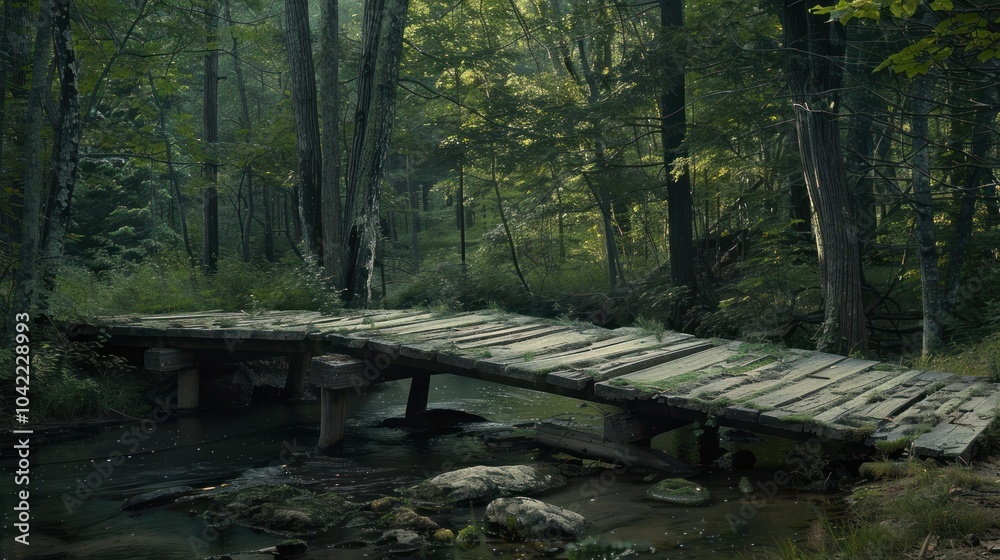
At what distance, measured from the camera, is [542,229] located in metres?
18.4

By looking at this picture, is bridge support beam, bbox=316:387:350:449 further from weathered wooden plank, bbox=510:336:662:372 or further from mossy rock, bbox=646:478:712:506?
mossy rock, bbox=646:478:712:506

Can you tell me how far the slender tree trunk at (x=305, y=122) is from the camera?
15.3 metres

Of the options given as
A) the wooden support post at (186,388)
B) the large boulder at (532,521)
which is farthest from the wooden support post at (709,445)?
the wooden support post at (186,388)

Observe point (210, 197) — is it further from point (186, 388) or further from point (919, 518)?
point (919, 518)

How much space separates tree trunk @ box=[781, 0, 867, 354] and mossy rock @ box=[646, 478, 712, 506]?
3.90 meters

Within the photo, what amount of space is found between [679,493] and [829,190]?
16.2 ft

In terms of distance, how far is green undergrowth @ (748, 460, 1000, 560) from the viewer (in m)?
4.38

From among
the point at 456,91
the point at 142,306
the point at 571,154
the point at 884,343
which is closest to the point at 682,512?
the point at 884,343

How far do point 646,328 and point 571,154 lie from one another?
5873mm

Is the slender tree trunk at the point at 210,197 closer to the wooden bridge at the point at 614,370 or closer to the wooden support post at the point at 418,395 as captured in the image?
the wooden bridge at the point at 614,370

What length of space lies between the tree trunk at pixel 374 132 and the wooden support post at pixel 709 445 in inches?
306

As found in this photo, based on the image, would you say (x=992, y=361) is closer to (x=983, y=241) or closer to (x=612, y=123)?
(x=983, y=241)

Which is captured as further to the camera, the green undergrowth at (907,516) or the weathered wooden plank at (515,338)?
the weathered wooden plank at (515,338)

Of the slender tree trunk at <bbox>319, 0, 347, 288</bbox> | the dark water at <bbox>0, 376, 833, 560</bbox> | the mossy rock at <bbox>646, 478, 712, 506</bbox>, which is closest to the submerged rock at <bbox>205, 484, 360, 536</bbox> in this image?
the dark water at <bbox>0, 376, 833, 560</bbox>
